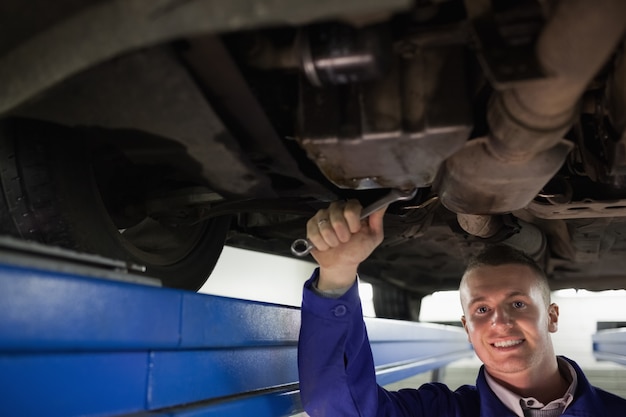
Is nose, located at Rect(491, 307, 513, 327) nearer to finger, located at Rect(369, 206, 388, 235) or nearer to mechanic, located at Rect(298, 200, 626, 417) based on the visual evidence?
mechanic, located at Rect(298, 200, 626, 417)

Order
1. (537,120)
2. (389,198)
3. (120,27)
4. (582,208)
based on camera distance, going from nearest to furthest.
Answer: (120,27) < (537,120) < (389,198) < (582,208)

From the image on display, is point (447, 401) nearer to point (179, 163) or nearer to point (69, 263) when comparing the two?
point (179, 163)

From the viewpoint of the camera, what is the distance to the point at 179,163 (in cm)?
78

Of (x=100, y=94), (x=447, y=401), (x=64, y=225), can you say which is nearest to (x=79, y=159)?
(x=64, y=225)

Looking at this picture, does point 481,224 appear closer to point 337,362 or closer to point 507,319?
point 507,319

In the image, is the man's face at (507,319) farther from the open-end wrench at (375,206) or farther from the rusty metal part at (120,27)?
the rusty metal part at (120,27)

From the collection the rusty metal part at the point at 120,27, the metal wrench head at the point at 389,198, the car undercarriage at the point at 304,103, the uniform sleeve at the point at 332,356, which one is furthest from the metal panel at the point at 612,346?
the rusty metal part at the point at 120,27

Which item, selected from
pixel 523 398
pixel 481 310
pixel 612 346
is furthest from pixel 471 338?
pixel 612 346

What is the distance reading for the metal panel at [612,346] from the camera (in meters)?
2.17

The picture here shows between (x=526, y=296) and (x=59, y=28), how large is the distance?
112 centimetres

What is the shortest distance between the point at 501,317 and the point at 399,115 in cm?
76

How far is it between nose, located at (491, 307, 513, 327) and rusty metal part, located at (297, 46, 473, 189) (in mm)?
644

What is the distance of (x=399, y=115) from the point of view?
64 cm

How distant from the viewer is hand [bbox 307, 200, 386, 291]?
2.88ft
